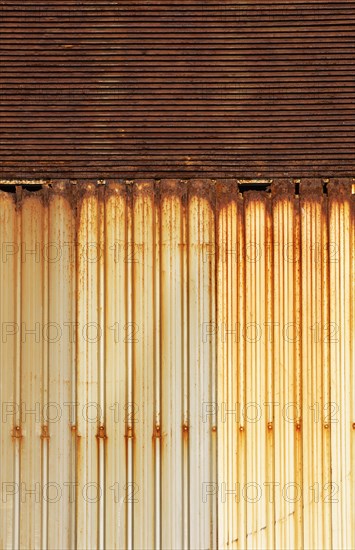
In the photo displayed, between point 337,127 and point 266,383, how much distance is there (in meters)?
2.26

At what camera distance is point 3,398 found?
457 cm

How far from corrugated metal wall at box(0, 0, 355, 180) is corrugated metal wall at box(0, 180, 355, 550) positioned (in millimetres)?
289

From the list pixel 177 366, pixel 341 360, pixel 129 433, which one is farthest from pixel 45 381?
pixel 341 360

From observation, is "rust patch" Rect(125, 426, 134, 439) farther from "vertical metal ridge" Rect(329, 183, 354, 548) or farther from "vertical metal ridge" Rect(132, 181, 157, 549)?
"vertical metal ridge" Rect(329, 183, 354, 548)

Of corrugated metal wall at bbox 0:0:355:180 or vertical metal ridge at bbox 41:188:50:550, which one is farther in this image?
corrugated metal wall at bbox 0:0:355:180

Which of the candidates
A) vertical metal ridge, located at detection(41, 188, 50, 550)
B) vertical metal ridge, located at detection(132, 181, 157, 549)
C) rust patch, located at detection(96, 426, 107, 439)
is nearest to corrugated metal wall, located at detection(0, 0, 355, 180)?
vertical metal ridge, located at detection(132, 181, 157, 549)

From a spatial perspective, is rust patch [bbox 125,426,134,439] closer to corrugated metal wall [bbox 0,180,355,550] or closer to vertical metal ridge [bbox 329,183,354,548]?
corrugated metal wall [bbox 0,180,355,550]

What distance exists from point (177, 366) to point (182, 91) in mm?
2335

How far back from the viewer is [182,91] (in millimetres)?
4789

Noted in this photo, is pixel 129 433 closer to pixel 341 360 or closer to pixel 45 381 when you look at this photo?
pixel 45 381

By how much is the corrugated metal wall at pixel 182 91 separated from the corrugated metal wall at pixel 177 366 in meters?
0.29

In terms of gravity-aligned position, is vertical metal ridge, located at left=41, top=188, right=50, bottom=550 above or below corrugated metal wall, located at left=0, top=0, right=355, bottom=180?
below

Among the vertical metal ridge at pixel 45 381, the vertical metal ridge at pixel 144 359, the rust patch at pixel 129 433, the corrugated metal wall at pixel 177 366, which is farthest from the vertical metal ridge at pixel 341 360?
the vertical metal ridge at pixel 45 381

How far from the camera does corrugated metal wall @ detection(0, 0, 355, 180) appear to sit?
4.77 metres
